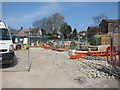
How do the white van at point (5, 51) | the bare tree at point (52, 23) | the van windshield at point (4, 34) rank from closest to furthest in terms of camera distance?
the white van at point (5, 51) → the van windshield at point (4, 34) → the bare tree at point (52, 23)

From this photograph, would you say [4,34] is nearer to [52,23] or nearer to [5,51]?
[5,51]

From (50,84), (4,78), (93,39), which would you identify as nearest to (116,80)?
(50,84)

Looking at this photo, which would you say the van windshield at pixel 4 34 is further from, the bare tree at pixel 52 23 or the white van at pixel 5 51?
the bare tree at pixel 52 23

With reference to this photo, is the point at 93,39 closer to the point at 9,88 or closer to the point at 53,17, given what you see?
the point at 9,88

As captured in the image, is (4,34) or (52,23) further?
(52,23)

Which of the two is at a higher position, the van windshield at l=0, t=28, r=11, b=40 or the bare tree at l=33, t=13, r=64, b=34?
the bare tree at l=33, t=13, r=64, b=34

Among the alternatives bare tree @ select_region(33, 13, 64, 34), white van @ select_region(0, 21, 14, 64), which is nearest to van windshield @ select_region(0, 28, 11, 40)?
white van @ select_region(0, 21, 14, 64)

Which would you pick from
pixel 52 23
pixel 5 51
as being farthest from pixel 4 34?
pixel 52 23

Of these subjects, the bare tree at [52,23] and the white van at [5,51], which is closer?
the white van at [5,51]

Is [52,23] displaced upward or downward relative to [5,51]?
upward

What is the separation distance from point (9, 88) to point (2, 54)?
237 cm

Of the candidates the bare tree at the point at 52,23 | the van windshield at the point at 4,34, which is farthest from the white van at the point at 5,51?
the bare tree at the point at 52,23

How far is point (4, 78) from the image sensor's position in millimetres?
4984

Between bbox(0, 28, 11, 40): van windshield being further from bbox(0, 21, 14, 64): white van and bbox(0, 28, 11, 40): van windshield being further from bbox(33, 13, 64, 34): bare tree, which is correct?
bbox(33, 13, 64, 34): bare tree
